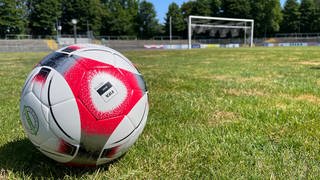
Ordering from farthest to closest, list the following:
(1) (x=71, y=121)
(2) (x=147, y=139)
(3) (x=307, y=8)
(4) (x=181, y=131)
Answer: (3) (x=307, y=8) < (4) (x=181, y=131) < (2) (x=147, y=139) < (1) (x=71, y=121)

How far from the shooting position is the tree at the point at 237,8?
94.9 m

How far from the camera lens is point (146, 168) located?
2.88 m

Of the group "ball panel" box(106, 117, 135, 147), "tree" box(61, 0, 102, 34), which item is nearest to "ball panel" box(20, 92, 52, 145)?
"ball panel" box(106, 117, 135, 147)

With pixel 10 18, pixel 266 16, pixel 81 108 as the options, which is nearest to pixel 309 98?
pixel 81 108

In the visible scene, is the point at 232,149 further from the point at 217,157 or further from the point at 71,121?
the point at 71,121

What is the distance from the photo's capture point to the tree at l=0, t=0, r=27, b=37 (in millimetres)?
75500

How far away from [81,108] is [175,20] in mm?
95654

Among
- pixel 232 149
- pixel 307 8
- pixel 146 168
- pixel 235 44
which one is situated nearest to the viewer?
pixel 146 168

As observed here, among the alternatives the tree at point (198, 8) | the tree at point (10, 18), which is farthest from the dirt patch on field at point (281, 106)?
the tree at point (198, 8)

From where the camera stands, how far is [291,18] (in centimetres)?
9488

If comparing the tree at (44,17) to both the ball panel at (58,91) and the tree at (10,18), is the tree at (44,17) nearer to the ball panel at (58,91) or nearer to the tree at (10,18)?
the tree at (10,18)

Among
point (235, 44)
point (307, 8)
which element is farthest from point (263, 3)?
point (235, 44)

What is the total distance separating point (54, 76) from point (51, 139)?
0.45 m

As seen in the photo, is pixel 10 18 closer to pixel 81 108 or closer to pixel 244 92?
pixel 244 92
